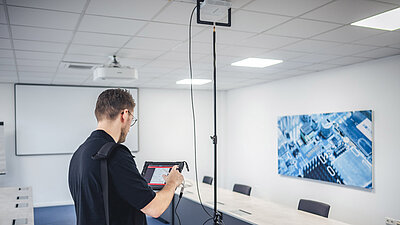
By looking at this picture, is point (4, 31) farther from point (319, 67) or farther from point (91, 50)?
point (319, 67)

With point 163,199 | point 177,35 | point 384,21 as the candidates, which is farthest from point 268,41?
point 163,199

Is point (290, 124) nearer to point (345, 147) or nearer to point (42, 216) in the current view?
point (345, 147)

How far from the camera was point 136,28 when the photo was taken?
3.35 m

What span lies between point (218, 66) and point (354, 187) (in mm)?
2602

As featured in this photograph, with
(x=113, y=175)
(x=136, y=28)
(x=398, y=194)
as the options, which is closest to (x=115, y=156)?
(x=113, y=175)

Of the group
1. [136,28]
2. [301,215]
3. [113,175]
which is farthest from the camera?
[301,215]

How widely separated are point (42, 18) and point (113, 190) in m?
2.08

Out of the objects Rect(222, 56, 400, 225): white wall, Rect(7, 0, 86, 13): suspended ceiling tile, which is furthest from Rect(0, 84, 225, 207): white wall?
Rect(7, 0, 86, 13): suspended ceiling tile

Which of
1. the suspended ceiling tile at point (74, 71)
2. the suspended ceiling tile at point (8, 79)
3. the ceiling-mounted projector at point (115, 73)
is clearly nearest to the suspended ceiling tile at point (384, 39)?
the ceiling-mounted projector at point (115, 73)

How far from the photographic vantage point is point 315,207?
3.93 m

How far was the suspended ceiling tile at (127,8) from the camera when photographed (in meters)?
2.66

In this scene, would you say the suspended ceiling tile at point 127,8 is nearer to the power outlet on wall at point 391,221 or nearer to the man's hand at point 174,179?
the man's hand at point 174,179

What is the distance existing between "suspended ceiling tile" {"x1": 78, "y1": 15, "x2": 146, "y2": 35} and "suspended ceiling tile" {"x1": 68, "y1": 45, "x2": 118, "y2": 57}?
69 cm

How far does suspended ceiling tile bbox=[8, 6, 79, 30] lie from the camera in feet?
9.35
